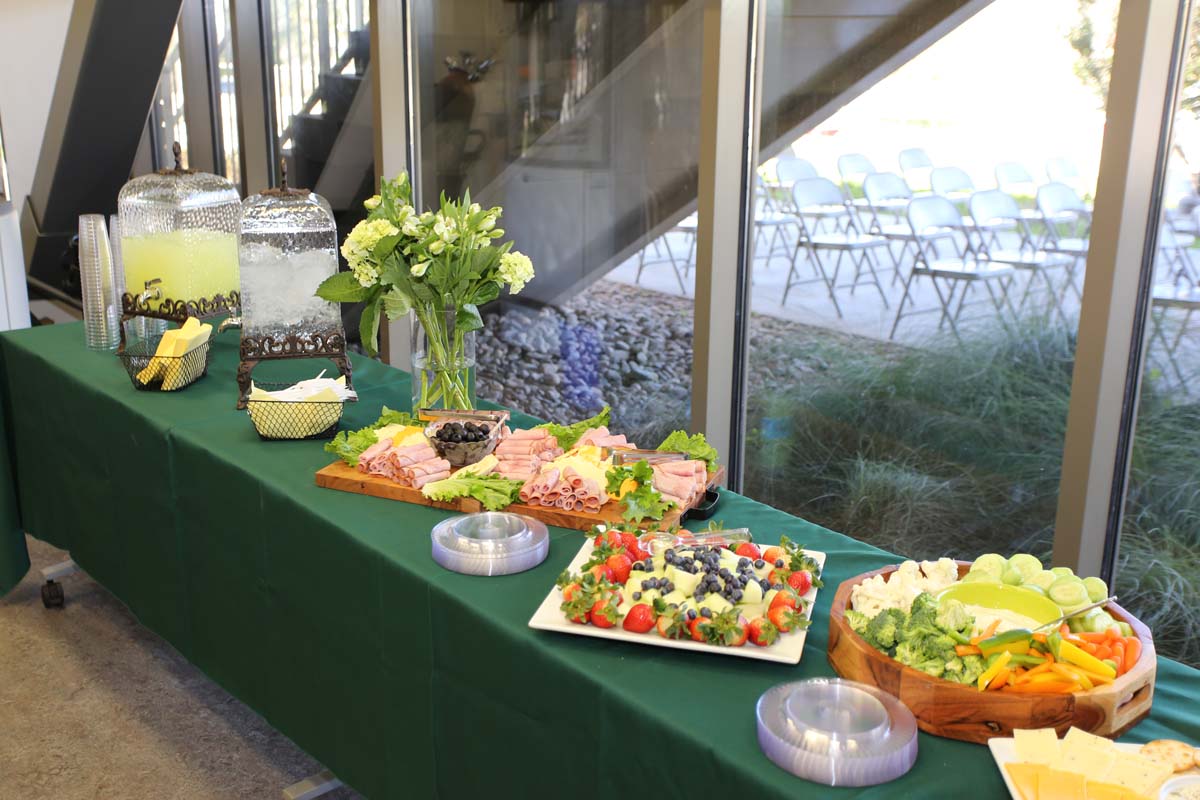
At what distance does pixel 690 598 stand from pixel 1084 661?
431 millimetres

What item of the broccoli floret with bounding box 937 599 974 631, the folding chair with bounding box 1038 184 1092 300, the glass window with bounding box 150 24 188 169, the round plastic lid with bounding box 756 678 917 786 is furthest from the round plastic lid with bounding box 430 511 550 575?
the glass window with bounding box 150 24 188 169

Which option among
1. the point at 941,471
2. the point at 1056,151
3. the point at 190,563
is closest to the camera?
the point at 190,563

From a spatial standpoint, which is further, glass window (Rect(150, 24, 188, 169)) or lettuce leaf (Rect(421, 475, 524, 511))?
glass window (Rect(150, 24, 188, 169))

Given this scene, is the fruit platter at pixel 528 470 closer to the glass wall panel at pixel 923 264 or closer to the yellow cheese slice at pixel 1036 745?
the yellow cheese slice at pixel 1036 745

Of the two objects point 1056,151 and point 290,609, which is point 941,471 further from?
point 290,609

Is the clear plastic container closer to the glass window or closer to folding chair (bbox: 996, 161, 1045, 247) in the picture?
folding chair (bbox: 996, 161, 1045, 247)

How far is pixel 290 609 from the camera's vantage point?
1.78 m

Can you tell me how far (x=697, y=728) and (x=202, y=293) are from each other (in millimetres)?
1807

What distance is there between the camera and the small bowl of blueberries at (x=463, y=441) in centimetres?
179

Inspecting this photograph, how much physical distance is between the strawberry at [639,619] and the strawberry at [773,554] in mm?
210

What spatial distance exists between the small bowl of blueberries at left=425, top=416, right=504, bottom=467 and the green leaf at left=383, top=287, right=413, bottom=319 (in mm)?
231

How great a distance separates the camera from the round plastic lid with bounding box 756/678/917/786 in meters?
1.01

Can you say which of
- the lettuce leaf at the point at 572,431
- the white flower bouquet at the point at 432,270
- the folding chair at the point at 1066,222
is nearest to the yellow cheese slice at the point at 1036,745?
the lettuce leaf at the point at 572,431

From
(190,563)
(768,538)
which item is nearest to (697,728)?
(768,538)
